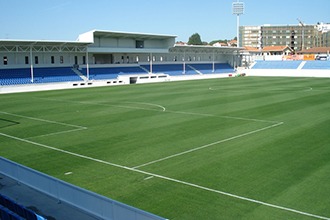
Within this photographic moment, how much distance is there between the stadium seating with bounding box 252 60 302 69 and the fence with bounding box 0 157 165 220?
3093 inches

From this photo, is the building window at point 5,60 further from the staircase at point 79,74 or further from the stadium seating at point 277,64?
the stadium seating at point 277,64

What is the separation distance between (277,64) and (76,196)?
82095 millimetres

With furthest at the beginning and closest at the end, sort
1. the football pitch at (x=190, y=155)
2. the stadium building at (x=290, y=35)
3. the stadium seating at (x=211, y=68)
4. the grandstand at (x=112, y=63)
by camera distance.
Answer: the stadium building at (x=290, y=35), the stadium seating at (x=211, y=68), the grandstand at (x=112, y=63), the football pitch at (x=190, y=155)

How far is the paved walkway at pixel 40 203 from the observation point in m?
9.60

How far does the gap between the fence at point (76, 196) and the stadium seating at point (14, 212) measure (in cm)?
156

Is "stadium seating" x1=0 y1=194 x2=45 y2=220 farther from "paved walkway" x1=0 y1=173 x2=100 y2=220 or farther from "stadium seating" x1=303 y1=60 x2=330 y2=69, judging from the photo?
"stadium seating" x1=303 y1=60 x2=330 y2=69

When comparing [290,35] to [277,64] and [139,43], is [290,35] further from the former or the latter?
[139,43]

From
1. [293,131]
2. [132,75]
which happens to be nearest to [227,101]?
[293,131]

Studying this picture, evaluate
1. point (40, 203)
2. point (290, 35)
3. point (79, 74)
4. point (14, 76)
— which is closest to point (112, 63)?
point (79, 74)

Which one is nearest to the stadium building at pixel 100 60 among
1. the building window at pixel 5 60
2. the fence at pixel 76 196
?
the building window at pixel 5 60

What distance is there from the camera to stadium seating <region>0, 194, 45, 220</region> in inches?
306

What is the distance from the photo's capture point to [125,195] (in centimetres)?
1159

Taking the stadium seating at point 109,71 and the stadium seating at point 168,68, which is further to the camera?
the stadium seating at point 168,68

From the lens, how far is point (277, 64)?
8569 centimetres
